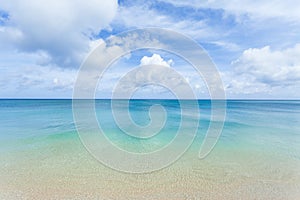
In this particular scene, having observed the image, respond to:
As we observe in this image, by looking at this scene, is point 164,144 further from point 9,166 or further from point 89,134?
point 9,166

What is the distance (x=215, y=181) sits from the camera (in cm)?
912

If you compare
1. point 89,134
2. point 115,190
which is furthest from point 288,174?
point 89,134

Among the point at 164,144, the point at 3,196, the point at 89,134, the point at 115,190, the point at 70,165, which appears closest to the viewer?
the point at 3,196

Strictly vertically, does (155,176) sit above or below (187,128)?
below

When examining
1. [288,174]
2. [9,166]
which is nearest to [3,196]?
[9,166]

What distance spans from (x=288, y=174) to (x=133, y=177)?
6.31 m

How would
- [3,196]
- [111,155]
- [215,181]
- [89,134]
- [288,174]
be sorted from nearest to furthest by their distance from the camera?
[3,196] → [215,181] → [288,174] → [111,155] → [89,134]

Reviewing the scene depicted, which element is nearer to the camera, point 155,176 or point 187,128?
point 155,176

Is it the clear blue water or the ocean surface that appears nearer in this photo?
the ocean surface

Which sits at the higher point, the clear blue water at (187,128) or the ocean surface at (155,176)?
the clear blue water at (187,128)

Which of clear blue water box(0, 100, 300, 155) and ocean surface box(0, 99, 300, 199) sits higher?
clear blue water box(0, 100, 300, 155)

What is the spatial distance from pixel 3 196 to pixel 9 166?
3.29 m

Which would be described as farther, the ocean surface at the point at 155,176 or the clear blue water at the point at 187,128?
the clear blue water at the point at 187,128

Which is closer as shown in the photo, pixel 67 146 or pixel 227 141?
pixel 67 146
